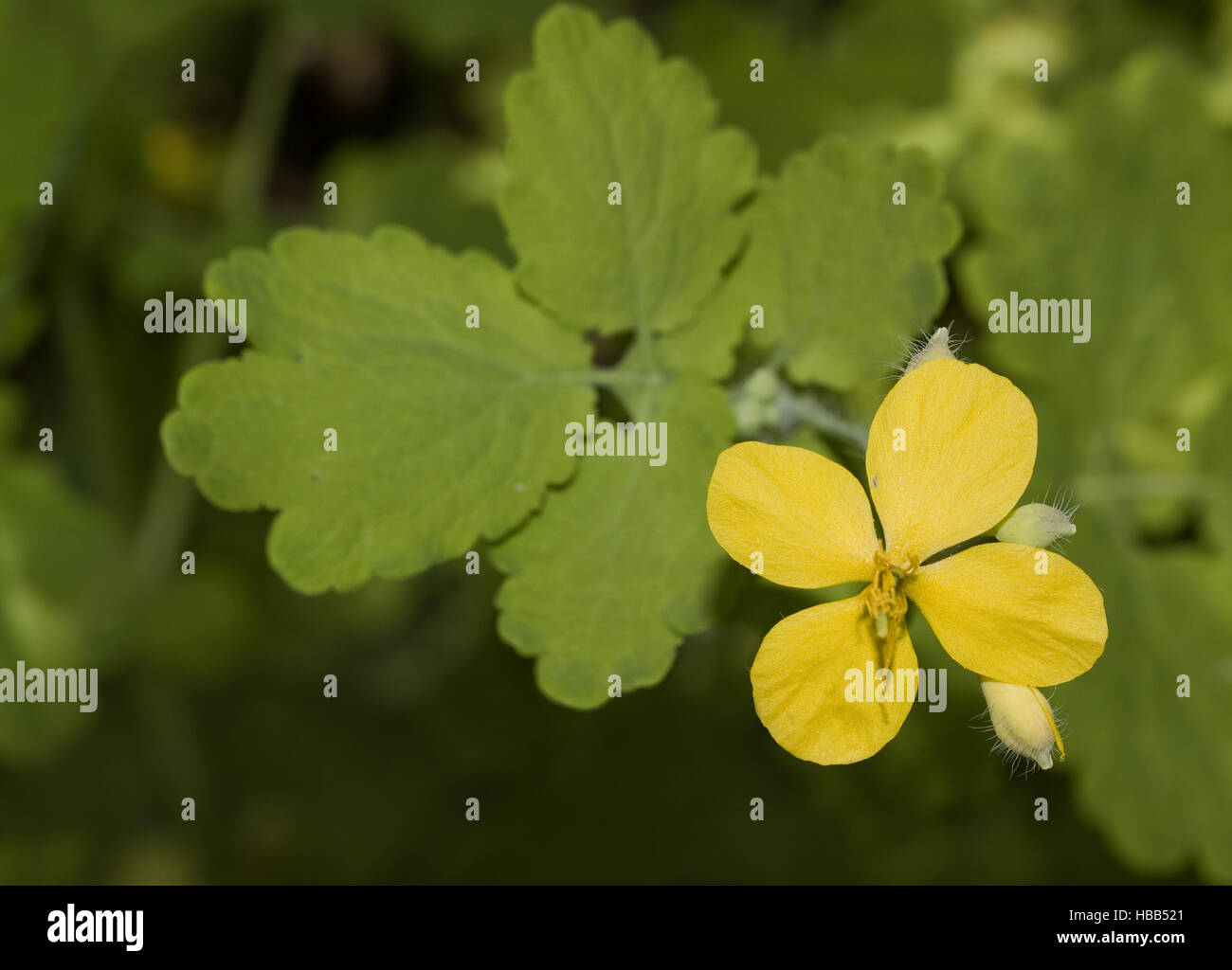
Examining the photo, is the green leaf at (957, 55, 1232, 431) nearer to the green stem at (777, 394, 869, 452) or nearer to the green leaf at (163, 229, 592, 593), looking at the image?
the green stem at (777, 394, 869, 452)

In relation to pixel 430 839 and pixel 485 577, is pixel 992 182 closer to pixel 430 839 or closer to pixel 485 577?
pixel 485 577

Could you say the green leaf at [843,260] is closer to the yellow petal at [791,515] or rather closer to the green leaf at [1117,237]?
the yellow petal at [791,515]

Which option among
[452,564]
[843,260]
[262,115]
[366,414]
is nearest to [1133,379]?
[843,260]
